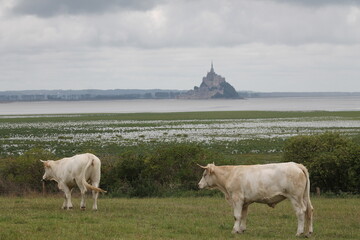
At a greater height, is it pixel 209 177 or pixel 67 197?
pixel 209 177

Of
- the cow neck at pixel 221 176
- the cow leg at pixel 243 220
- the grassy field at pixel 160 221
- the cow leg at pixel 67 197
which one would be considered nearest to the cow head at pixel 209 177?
the cow neck at pixel 221 176

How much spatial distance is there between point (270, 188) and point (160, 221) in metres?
3.46

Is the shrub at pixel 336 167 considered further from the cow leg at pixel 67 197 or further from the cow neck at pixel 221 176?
the cow leg at pixel 67 197

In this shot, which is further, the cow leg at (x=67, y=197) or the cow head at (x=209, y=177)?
the cow leg at (x=67, y=197)

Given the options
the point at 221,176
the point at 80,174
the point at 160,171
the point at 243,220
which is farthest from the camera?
the point at 160,171

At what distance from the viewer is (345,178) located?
1059 inches

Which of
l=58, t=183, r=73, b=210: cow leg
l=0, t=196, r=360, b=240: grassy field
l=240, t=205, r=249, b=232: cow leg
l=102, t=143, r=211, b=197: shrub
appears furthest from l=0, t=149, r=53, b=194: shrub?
l=240, t=205, r=249, b=232: cow leg

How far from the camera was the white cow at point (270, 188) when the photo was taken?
1466 cm

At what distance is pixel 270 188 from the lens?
1491 cm

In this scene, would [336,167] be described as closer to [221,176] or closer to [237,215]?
[221,176]

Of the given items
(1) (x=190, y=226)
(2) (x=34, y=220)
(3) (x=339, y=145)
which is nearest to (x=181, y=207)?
(1) (x=190, y=226)

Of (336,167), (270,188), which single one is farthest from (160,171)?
(270,188)

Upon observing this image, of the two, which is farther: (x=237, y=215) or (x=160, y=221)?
(x=160, y=221)

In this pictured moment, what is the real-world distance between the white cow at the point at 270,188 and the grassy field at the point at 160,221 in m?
0.51
